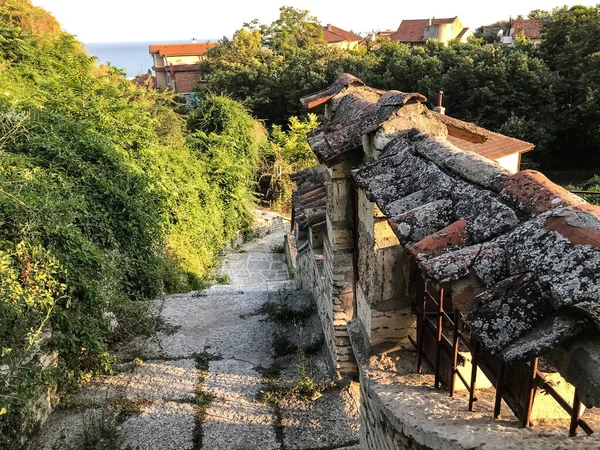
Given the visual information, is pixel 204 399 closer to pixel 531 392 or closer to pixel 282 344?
pixel 282 344

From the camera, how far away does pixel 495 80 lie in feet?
68.7

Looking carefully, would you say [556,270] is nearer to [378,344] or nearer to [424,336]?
[424,336]

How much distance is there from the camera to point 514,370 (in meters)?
2.22

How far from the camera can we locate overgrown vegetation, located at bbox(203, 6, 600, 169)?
20531 mm

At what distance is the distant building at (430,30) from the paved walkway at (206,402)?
1627 inches

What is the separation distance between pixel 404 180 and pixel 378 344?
4.02ft

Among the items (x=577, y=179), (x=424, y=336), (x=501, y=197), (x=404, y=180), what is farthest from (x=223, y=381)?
(x=577, y=179)

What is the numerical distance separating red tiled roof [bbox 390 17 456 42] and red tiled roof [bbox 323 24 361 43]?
4.26 meters

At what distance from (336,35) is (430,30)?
907 cm

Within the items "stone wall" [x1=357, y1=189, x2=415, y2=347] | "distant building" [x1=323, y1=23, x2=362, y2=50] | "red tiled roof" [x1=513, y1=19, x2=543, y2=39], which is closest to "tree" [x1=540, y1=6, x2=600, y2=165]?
"red tiled roof" [x1=513, y1=19, x2=543, y2=39]

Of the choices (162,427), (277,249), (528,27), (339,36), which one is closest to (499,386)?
(162,427)

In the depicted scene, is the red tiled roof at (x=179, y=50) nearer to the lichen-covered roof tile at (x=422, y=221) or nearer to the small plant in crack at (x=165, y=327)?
the small plant in crack at (x=165, y=327)

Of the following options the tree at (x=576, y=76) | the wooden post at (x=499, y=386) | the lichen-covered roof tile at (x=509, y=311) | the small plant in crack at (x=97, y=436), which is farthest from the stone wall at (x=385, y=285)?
the tree at (x=576, y=76)

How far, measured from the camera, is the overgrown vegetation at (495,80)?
2053 centimetres
